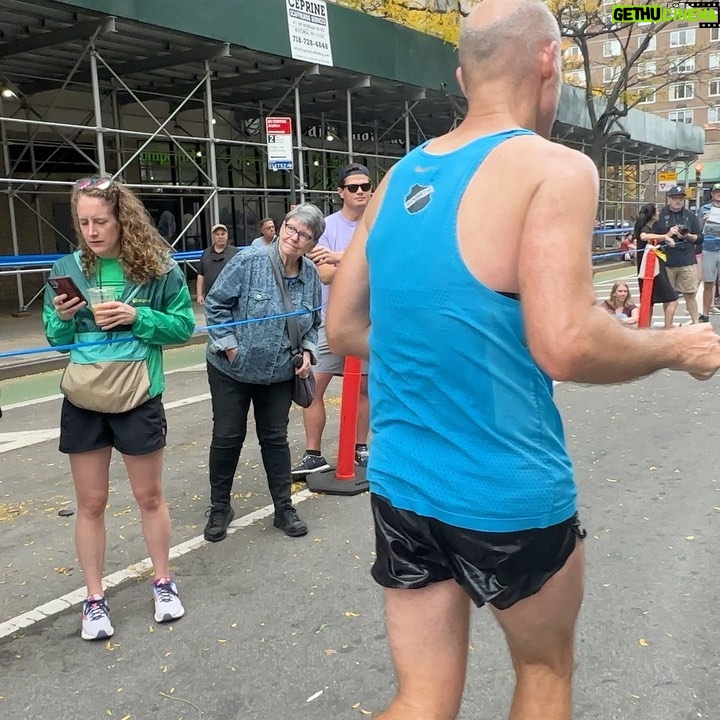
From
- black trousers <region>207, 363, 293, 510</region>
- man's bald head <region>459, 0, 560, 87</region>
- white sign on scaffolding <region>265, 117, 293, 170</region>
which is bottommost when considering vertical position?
black trousers <region>207, 363, 293, 510</region>

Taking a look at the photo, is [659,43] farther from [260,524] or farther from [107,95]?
[260,524]

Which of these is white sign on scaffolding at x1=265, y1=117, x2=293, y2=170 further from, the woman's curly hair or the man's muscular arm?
the man's muscular arm

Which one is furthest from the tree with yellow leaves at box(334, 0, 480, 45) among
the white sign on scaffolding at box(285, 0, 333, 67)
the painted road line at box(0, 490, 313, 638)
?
the painted road line at box(0, 490, 313, 638)

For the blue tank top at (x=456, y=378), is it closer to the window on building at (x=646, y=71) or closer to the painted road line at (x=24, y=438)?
the painted road line at (x=24, y=438)

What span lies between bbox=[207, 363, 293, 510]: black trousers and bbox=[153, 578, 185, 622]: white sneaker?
91 centimetres

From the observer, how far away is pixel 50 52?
42.6 ft

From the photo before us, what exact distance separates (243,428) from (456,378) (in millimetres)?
2876

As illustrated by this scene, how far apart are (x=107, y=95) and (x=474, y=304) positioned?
16423 mm

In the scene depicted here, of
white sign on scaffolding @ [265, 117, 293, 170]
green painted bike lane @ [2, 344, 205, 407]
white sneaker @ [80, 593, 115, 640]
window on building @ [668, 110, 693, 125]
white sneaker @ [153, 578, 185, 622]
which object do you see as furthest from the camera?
window on building @ [668, 110, 693, 125]

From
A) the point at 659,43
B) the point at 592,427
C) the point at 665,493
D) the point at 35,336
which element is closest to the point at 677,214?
the point at 592,427

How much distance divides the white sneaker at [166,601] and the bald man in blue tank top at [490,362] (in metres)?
1.94

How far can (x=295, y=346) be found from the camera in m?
4.41

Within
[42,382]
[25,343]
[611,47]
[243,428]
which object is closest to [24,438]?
[42,382]

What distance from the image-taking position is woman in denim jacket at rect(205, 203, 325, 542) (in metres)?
4.23
